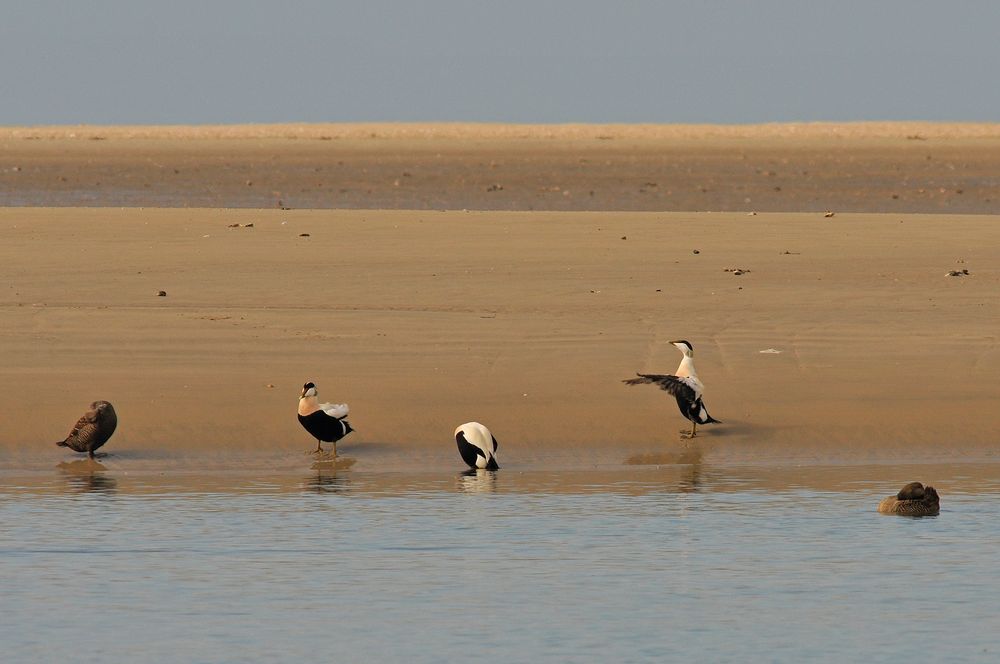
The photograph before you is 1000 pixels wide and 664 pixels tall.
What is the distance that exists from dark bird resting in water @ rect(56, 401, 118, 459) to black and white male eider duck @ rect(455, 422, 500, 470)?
2418mm

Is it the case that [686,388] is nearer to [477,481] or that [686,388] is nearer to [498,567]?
[477,481]

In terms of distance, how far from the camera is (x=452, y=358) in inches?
611

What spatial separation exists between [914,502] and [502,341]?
559 cm

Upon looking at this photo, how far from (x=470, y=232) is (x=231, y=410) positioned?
10.2 metres

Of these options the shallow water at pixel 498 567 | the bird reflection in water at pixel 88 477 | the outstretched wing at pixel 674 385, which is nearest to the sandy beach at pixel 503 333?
the bird reflection in water at pixel 88 477

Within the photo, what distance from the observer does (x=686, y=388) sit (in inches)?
521

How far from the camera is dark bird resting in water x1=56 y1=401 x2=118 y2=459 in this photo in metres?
12.8

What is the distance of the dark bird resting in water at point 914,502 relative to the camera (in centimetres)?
1130

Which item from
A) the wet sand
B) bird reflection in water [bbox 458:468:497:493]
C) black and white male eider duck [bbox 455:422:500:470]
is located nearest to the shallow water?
bird reflection in water [bbox 458:468:497:493]

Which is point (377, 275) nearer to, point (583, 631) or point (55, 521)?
point (55, 521)

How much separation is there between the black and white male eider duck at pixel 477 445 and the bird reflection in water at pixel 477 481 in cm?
4

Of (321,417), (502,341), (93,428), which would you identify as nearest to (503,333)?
(502,341)

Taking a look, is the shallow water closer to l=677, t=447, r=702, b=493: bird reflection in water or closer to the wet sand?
l=677, t=447, r=702, b=493: bird reflection in water

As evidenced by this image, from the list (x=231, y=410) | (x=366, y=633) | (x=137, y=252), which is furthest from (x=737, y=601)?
(x=137, y=252)
